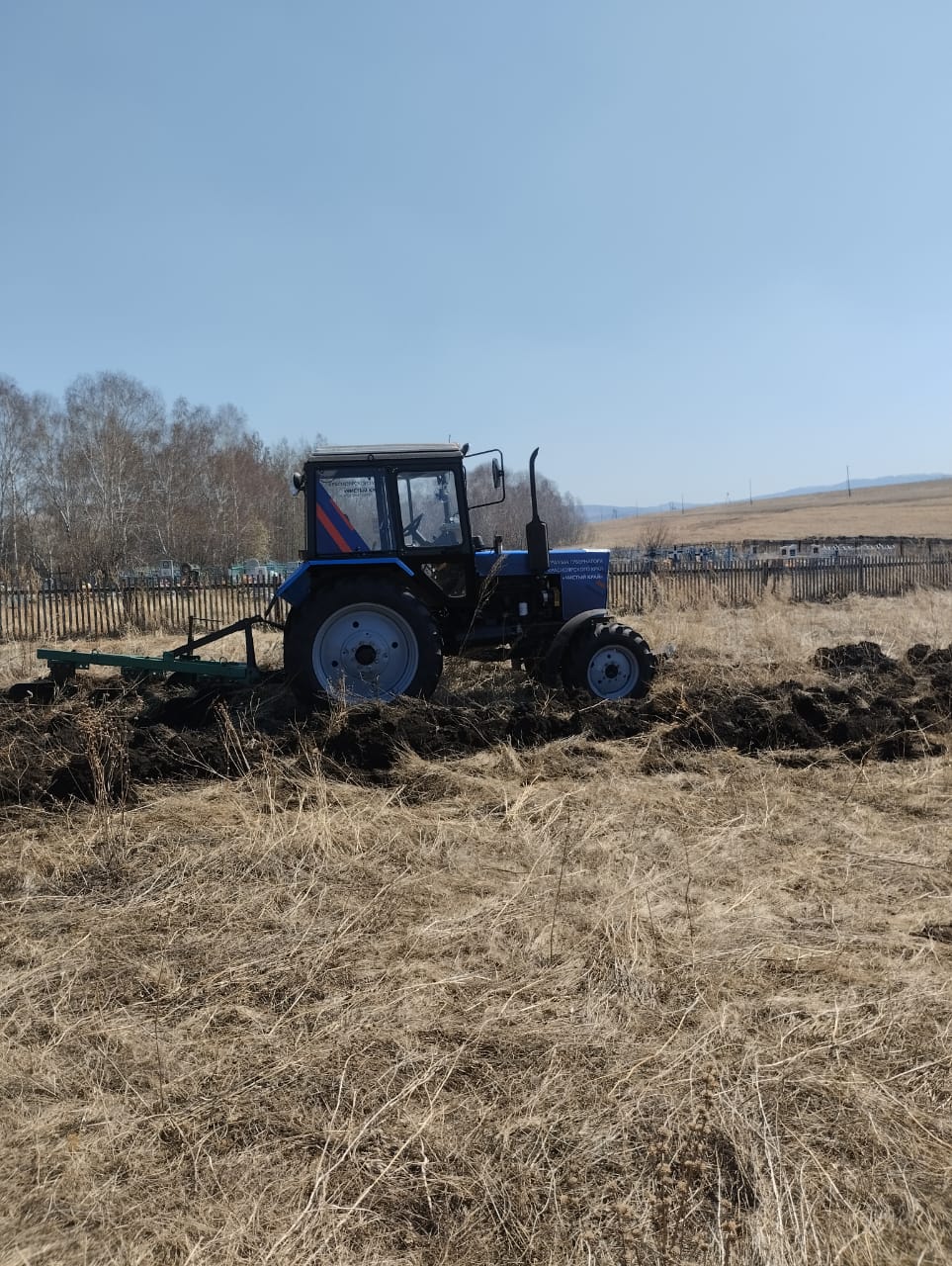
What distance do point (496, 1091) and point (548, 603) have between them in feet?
19.4

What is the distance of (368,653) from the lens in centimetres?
766

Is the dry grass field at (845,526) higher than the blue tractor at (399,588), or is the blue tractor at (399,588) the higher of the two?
the dry grass field at (845,526)

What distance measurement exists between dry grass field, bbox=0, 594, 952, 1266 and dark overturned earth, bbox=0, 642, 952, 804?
51 mm

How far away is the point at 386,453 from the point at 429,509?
2.03 feet

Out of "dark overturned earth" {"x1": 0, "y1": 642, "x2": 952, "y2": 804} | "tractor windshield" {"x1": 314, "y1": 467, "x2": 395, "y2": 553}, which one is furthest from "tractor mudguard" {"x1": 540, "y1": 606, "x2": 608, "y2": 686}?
"tractor windshield" {"x1": 314, "y1": 467, "x2": 395, "y2": 553}

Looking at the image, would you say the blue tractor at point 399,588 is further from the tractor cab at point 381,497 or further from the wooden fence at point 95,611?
the wooden fence at point 95,611

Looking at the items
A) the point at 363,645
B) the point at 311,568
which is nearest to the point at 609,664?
the point at 363,645

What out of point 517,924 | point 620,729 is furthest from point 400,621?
point 517,924

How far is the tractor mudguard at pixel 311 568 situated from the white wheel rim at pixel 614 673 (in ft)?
6.20

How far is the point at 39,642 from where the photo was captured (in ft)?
51.3

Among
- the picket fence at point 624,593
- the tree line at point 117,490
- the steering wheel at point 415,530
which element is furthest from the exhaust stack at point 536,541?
the tree line at point 117,490

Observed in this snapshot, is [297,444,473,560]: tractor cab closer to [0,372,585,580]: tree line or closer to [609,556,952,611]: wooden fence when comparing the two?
[609,556,952,611]: wooden fence

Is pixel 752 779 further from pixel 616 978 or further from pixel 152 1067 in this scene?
pixel 152 1067

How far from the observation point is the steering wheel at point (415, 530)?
305 inches
